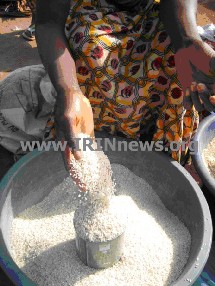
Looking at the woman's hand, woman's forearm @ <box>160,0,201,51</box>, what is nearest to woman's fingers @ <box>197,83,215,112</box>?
the woman's hand

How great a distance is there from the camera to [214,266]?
180cm

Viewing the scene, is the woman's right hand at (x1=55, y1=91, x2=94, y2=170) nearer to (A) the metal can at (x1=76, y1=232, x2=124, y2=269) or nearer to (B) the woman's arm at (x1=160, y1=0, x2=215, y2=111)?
(A) the metal can at (x1=76, y1=232, x2=124, y2=269)

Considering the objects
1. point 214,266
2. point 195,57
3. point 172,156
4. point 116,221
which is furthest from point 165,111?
point 214,266

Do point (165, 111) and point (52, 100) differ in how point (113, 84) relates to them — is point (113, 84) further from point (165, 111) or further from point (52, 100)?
point (52, 100)

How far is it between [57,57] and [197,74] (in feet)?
1.73

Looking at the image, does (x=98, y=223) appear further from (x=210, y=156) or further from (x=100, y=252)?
(x=210, y=156)

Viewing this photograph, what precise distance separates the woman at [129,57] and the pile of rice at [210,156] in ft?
0.88

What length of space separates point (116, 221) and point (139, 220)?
0.94ft

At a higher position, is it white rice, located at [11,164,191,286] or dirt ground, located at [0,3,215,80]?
white rice, located at [11,164,191,286]

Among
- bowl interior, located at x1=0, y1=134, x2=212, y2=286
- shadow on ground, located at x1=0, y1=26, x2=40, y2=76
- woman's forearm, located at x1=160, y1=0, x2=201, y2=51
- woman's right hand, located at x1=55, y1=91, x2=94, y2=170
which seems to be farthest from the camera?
shadow on ground, located at x1=0, y1=26, x2=40, y2=76

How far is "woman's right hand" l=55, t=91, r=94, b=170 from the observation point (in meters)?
1.34

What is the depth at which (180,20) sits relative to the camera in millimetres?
1633

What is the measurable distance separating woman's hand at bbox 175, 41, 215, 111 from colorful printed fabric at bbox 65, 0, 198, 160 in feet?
0.37

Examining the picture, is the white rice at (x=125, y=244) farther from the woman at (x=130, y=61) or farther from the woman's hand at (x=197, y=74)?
the woman's hand at (x=197, y=74)
